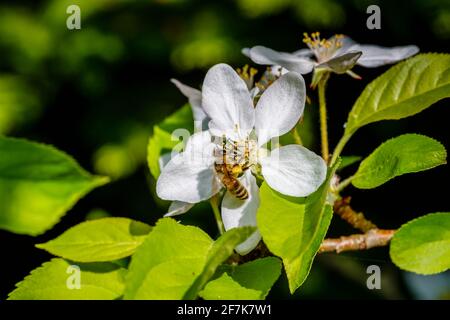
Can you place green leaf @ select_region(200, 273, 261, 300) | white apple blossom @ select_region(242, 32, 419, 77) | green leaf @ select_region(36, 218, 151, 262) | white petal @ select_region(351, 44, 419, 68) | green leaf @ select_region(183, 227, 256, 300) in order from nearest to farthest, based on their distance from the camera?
1. green leaf @ select_region(183, 227, 256, 300)
2. green leaf @ select_region(200, 273, 261, 300)
3. green leaf @ select_region(36, 218, 151, 262)
4. white apple blossom @ select_region(242, 32, 419, 77)
5. white petal @ select_region(351, 44, 419, 68)

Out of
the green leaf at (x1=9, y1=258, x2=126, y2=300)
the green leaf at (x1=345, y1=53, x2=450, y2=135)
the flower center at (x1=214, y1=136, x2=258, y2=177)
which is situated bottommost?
the green leaf at (x1=9, y1=258, x2=126, y2=300)

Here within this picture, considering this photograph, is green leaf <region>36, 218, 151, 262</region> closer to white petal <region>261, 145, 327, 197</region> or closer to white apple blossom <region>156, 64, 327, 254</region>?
white apple blossom <region>156, 64, 327, 254</region>

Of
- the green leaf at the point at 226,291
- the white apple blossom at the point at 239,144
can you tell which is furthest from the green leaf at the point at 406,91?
the green leaf at the point at 226,291

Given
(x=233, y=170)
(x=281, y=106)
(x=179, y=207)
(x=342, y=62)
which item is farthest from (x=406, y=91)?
(x=179, y=207)

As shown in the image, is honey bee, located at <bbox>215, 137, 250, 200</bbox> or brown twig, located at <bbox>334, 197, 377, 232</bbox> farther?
brown twig, located at <bbox>334, 197, 377, 232</bbox>

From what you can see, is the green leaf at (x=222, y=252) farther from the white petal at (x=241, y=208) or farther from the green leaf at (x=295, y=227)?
the white petal at (x=241, y=208)

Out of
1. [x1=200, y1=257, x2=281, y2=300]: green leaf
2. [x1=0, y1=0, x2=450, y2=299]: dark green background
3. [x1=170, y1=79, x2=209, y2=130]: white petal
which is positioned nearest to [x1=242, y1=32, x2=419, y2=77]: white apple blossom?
[x1=170, y1=79, x2=209, y2=130]: white petal

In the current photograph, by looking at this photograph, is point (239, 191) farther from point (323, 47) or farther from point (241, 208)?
point (323, 47)
